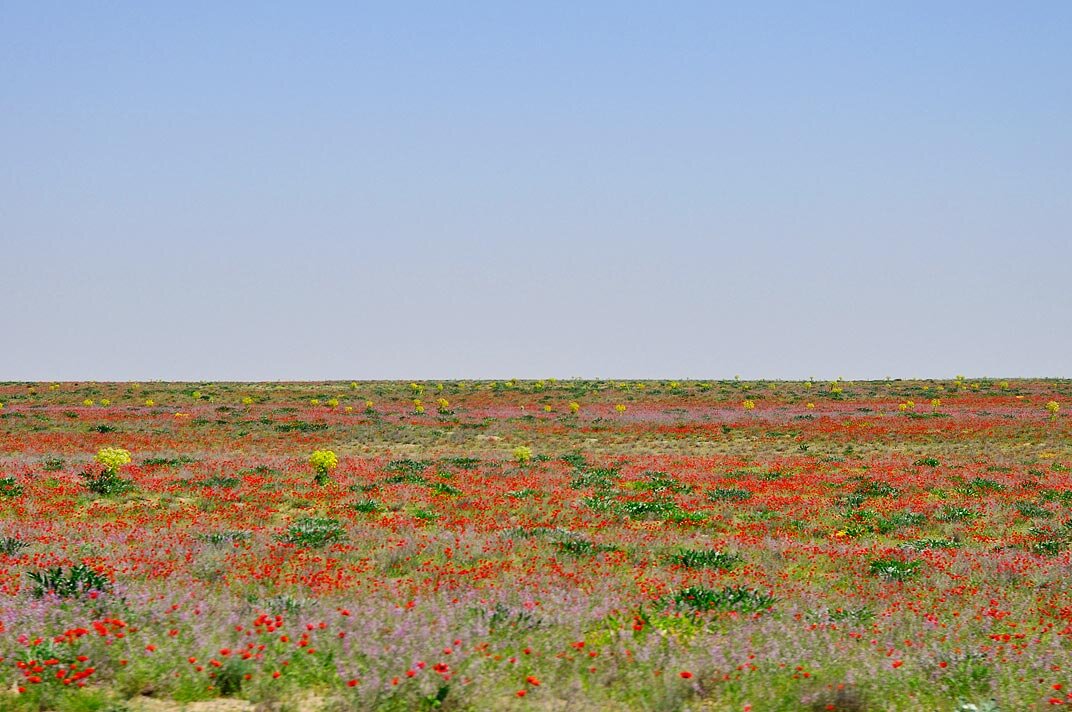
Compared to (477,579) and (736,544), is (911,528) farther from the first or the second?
(477,579)

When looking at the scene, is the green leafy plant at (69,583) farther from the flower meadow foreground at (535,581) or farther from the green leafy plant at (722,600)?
the green leafy plant at (722,600)

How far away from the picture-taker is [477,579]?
9.95m

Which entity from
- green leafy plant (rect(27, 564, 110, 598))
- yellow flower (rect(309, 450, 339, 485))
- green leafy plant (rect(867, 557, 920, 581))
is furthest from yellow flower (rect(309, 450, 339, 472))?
green leafy plant (rect(867, 557, 920, 581))

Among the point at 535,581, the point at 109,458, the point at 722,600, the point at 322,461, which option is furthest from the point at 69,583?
the point at 322,461

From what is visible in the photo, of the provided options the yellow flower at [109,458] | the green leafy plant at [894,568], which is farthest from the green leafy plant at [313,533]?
the green leafy plant at [894,568]

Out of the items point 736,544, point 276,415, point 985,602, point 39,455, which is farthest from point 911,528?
point 276,415

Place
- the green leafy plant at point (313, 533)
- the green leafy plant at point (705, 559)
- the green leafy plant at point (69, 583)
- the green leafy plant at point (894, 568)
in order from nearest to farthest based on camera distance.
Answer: the green leafy plant at point (69, 583)
the green leafy plant at point (894, 568)
the green leafy plant at point (705, 559)
the green leafy plant at point (313, 533)

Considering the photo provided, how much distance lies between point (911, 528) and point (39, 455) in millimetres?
26487

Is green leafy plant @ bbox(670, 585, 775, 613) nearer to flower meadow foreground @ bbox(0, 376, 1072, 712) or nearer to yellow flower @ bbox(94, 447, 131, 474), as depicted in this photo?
flower meadow foreground @ bbox(0, 376, 1072, 712)

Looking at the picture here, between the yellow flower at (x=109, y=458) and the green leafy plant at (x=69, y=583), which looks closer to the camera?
the green leafy plant at (x=69, y=583)

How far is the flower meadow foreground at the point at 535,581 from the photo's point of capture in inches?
232

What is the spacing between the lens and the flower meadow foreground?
589 centimetres

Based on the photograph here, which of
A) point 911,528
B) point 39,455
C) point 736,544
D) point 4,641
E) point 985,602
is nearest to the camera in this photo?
point 4,641

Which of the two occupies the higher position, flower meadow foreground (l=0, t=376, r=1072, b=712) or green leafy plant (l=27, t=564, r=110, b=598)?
green leafy plant (l=27, t=564, r=110, b=598)
